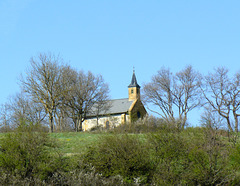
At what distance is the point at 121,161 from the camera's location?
46.5ft

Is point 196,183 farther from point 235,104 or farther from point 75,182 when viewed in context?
point 235,104

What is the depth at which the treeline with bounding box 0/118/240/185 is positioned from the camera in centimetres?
1355

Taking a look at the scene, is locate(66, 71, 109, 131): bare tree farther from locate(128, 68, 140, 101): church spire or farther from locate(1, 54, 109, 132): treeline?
locate(128, 68, 140, 101): church spire

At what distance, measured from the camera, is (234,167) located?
588 inches

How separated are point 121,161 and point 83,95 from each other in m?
22.4

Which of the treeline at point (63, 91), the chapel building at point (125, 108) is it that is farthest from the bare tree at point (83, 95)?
the chapel building at point (125, 108)

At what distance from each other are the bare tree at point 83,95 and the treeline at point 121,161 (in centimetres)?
2060

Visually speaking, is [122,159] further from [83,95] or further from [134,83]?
[134,83]

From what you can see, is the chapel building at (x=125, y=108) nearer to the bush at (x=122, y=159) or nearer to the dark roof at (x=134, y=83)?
the dark roof at (x=134, y=83)

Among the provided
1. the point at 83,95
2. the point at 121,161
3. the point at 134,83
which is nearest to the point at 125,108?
the point at 134,83

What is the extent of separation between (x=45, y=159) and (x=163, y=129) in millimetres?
5240

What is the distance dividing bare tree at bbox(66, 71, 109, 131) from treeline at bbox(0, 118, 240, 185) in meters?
20.6

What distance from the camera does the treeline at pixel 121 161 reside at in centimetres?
1355

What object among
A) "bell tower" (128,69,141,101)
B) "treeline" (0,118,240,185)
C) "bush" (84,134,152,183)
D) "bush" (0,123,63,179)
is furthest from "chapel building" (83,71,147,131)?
"bush" (0,123,63,179)
